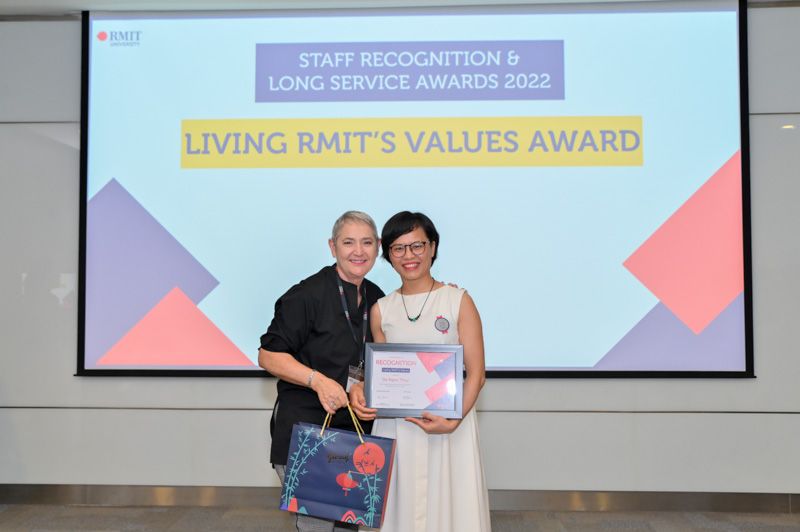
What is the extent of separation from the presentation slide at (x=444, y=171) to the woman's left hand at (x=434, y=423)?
1.72 metres

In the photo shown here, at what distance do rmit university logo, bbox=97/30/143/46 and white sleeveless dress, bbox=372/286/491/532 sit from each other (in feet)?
8.99

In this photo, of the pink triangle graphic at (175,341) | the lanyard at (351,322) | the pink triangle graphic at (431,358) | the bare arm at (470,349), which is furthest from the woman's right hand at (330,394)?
the pink triangle graphic at (175,341)

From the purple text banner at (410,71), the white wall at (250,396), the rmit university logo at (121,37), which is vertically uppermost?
the rmit university logo at (121,37)

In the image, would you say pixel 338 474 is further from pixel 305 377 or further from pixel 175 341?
pixel 175 341

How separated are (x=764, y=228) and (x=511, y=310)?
150 centimetres

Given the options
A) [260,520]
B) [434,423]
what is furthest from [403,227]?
[260,520]

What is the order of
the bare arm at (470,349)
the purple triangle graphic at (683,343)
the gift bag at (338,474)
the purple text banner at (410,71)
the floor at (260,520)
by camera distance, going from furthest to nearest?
1. the purple text banner at (410,71)
2. the purple triangle graphic at (683,343)
3. the floor at (260,520)
4. the bare arm at (470,349)
5. the gift bag at (338,474)

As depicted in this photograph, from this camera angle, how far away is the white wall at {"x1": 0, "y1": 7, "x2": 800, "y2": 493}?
11.7 ft

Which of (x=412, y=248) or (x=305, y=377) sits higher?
(x=412, y=248)

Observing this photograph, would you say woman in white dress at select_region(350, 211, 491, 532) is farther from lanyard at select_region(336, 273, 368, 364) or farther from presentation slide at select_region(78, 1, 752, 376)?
presentation slide at select_region(78, 1, 752, 376)

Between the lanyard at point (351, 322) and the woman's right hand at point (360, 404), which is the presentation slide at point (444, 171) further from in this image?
the woman's right hand at point (360, 404)

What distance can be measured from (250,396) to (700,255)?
2660 millimetres

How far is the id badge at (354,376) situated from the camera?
1951 millimetres

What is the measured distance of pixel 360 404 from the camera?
1.88 metres
